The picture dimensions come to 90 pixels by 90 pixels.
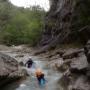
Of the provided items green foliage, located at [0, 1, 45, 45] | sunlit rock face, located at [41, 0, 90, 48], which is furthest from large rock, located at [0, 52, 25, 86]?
green foliage, located at [0, 1, 45, 45]

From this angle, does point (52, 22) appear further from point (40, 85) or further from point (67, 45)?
point (40, 85)

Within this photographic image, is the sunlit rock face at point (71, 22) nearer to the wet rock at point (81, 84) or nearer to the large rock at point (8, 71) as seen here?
the large rock at point (8, 71)

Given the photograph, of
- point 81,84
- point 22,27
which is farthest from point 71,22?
point 22,27

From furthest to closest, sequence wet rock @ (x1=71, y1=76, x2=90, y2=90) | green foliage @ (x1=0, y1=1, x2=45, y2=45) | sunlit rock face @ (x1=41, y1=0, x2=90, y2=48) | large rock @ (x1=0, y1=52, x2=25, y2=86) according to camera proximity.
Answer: green foliage @ (x1=0, y1=1, x2=45, y2=45)
sunlit rock face @ (x1=41, y1=0, x2=90, y2=48)
large rock @ (x1=0, y1=52, x2=25, y2=86)
wet rock @ (x1=71, y1=76, x2=90, y2=90)

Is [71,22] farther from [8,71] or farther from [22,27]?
[22,27]

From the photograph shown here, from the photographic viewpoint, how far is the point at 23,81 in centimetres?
2017

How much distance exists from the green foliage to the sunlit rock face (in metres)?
9.60

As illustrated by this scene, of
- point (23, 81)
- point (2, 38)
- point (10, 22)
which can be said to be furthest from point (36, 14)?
point (23, 81)

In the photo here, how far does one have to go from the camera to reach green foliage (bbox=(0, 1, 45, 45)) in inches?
2499

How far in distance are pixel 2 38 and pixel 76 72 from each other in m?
54.0

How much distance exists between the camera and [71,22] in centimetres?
3550

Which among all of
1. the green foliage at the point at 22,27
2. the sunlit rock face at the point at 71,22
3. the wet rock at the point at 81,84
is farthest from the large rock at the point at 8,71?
the green foliage at the point at 22,27

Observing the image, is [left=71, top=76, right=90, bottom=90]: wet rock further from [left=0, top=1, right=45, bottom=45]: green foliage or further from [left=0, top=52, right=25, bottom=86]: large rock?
[left=0, top=1, right=45, bottom=45]: green foliage

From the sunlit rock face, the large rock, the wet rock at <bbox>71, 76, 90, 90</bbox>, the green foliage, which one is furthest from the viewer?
the green foliage
